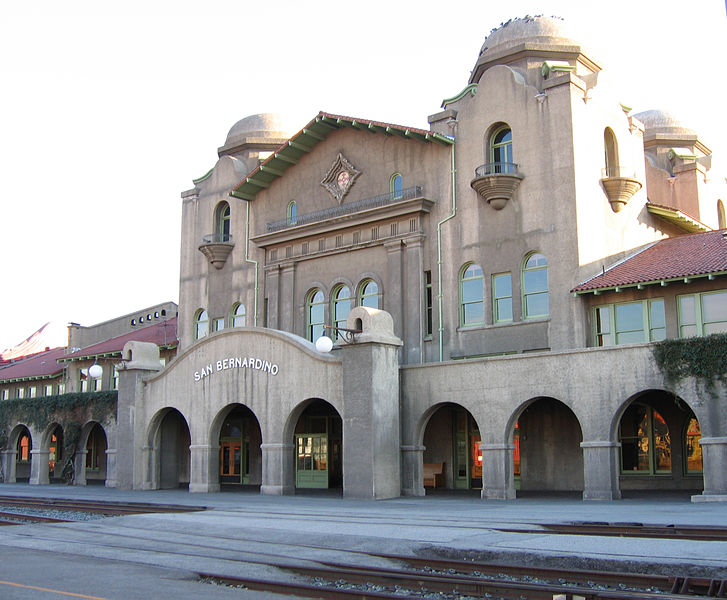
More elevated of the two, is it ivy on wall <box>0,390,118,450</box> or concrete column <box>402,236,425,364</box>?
concrete column <box>402,236,425,364</box>

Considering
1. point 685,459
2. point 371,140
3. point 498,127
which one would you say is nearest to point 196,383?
point 371,140

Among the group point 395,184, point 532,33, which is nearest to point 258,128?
point 395,184

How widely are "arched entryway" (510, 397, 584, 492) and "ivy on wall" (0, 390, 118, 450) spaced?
67.9 feet

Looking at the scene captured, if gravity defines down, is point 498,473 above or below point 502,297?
below

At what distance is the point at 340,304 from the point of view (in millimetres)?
35500

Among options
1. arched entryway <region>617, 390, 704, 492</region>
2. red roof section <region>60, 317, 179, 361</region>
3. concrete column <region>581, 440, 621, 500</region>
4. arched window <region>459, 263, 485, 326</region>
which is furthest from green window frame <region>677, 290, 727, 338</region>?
red roof section <region>60, 317, 179, 361</region>

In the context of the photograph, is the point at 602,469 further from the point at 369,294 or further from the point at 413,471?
the point at 369,294

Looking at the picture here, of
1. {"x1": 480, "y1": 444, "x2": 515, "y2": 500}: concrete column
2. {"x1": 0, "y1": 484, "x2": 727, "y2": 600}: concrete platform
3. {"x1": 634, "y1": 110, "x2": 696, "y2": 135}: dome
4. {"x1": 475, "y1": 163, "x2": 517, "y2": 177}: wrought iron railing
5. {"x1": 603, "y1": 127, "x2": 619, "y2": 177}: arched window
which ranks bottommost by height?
{"x1": 0, "y1": 484, "x2": 727, "y2": 600}: concrete platform

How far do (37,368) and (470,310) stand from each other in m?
33.4

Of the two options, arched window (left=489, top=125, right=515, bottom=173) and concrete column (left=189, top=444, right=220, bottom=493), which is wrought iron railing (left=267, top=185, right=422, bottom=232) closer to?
arched window (left=489, top=125, right=515, bottom=173)

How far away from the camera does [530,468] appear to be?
3023 cm

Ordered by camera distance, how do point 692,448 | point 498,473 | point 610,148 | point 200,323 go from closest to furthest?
point 498,473
point 692,448
point 610,148
point 200,323

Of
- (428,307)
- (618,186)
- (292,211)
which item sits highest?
(292,211)

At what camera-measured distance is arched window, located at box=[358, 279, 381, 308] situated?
34.0m
